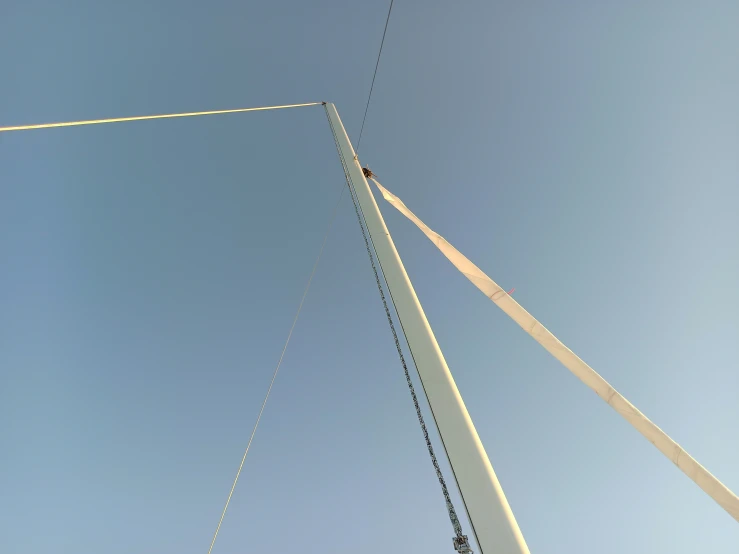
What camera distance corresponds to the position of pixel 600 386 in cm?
513

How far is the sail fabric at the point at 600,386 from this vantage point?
4.42 m

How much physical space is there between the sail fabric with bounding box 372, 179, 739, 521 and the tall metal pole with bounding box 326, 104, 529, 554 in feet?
4.46

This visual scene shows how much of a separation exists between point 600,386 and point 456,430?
3059 millimetres

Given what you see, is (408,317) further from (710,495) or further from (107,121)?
(107,121)

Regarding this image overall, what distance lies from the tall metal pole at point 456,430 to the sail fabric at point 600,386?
1.36 meters

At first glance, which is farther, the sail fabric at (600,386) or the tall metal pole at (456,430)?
the sail fabric at (600,386)

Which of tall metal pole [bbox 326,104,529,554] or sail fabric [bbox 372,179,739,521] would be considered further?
sail fabric [bbox 372,179,739,521]

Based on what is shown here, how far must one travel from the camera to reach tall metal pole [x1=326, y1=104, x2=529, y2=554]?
2.52 metres

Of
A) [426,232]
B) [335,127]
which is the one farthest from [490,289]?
[335,127]

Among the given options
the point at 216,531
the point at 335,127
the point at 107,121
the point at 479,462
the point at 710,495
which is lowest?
the point at 479,462

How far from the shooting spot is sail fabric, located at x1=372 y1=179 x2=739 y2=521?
4.42 m

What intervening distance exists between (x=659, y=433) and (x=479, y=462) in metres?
3.37

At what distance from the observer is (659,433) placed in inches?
189

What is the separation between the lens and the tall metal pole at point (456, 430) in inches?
99.2
